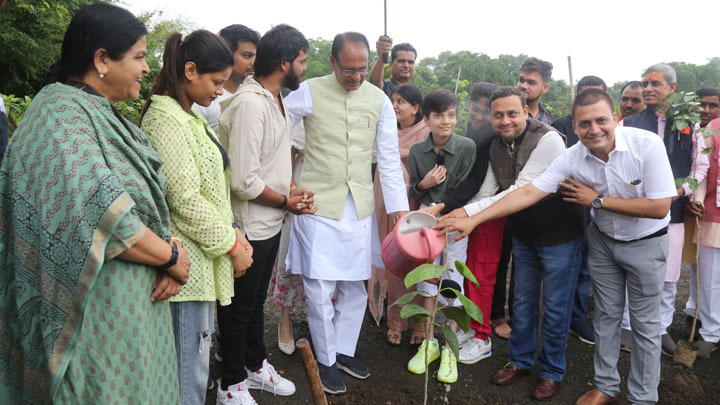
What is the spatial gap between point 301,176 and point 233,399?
1214 millimetres

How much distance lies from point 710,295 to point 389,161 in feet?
8.04

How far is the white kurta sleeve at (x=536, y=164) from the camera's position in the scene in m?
2.83

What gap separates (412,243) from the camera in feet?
7.78

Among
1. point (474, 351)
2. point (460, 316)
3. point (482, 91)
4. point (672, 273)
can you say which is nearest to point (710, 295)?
point (672, 273)

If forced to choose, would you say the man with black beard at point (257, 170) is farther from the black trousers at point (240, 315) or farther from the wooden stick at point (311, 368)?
the wooden stick at point (311, 368)

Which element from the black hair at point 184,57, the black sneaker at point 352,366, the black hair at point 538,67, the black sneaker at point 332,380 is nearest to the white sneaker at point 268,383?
the black sneaker at point 332,380

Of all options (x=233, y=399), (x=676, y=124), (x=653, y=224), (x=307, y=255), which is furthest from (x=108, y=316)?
(x=676, y=124)

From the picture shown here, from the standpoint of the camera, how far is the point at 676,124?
3229 mm

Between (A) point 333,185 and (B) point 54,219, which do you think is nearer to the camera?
(B) point 54,219

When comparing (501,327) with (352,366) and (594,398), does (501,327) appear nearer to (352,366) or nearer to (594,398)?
(594,398)

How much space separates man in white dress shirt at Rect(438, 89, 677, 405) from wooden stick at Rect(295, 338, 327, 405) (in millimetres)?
1144

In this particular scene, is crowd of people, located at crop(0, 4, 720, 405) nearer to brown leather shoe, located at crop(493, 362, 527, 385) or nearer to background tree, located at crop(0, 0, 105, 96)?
brown leather shoe, located at crop(493, 362, 527, 385)

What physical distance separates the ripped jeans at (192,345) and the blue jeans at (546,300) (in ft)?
6.03

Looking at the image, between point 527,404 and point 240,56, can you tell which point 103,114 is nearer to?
point 240,56
